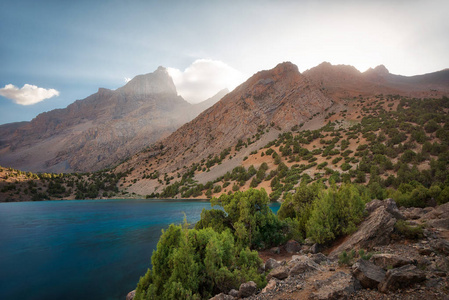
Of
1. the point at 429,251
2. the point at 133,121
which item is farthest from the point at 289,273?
the point at 133,121

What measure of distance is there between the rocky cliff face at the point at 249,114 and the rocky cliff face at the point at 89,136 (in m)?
57.0

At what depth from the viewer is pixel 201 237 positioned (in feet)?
26.4

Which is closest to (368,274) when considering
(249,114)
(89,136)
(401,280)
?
(401,280)

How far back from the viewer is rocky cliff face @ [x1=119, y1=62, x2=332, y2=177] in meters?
77.8

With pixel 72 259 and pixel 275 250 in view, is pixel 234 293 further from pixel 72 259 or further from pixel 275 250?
pixel 72 259

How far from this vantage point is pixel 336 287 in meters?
5.10

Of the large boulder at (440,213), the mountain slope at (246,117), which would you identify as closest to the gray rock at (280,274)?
the large boulder at (440,213)

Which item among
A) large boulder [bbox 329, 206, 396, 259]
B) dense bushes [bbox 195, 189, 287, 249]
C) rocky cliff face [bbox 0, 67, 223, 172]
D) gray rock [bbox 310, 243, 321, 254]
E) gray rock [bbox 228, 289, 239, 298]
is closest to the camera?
gray rock [bbox 228, 289, 239, 298]

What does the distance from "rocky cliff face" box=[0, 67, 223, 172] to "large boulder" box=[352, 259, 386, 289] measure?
5595 inches

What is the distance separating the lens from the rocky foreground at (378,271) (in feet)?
15.3

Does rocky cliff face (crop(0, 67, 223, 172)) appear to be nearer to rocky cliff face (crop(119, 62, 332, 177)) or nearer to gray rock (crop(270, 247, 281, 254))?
rocky cliff face (crop(119, 62, 332, 177))

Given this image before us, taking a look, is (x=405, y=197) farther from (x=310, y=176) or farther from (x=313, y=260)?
(x=310, y=176)

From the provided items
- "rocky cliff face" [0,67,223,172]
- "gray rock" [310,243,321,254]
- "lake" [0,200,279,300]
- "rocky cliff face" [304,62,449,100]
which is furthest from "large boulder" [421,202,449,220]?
"rocky cliff face" [0,67,223,172]

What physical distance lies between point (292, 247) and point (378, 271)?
23.8ft
